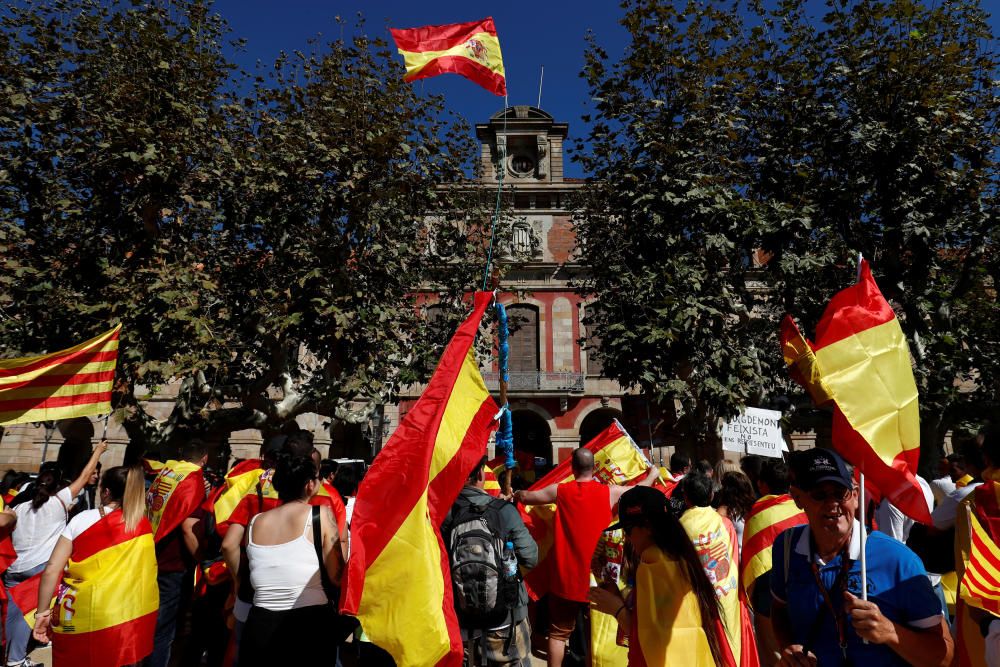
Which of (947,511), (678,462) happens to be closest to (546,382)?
(678,462)

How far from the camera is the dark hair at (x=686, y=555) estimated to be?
2865mm

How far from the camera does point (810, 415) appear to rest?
478 inches

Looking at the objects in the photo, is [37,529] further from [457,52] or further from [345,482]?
[457,52]

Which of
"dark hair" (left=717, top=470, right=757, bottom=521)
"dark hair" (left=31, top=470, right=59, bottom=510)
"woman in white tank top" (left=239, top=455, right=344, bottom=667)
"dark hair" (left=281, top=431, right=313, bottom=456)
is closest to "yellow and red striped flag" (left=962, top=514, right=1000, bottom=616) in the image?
"dark hair" (left=717, top=470, right=757, bottom=521)

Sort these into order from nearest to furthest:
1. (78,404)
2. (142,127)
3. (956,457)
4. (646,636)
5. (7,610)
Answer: (646,636), (7,610), (956,457), (78,404), (142,127)

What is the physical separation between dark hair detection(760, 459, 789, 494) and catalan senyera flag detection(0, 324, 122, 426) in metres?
5.96

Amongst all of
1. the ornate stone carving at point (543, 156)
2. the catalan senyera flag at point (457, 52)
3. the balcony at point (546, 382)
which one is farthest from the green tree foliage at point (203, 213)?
the ornate stone carving at point (543, 156)

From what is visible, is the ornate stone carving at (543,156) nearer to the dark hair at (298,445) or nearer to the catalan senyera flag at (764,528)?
the catalan senyera flag at (764,528)

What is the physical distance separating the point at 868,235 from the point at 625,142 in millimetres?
4493

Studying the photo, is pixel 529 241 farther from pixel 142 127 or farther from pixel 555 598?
pixel 555 598

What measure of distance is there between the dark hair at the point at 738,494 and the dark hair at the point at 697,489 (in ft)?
3.05

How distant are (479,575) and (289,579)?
1199mm

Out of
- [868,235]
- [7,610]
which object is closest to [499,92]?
[868,235]

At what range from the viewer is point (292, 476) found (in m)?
3.25
